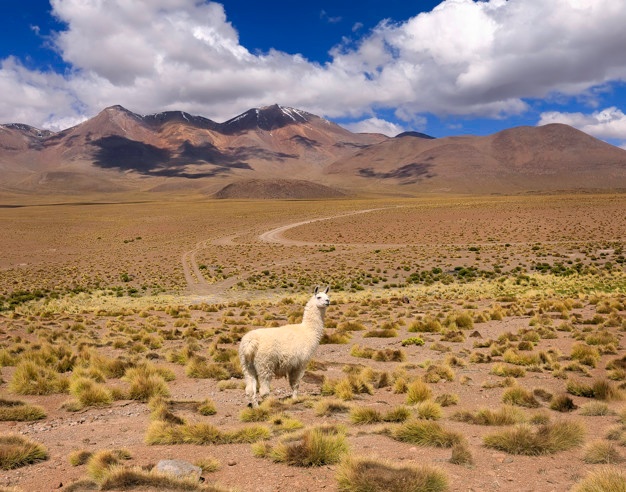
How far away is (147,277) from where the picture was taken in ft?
130

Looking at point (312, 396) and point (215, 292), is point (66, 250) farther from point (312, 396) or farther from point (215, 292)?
point (312, 396)

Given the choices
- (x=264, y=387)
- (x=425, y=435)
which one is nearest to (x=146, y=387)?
(x=264, y=387)

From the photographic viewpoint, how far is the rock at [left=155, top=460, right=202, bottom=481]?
18.2 feet

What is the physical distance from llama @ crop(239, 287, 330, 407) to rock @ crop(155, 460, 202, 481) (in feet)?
9.09

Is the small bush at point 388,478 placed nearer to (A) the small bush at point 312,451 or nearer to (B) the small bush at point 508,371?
(A) the small bush at point 312,451

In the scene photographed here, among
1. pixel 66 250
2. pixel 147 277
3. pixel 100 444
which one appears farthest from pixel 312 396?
pixel 66 250

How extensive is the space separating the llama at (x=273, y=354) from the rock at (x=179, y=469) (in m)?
2.77

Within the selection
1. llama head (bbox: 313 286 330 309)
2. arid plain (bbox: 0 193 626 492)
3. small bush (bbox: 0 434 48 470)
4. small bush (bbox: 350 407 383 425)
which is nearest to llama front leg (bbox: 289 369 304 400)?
arid plain (bbox: 0 193 626 492)

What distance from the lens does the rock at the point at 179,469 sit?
18.2 ft

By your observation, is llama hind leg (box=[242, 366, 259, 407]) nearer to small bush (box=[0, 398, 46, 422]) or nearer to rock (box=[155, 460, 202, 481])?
rock (box=[155, 460, 202, 481])

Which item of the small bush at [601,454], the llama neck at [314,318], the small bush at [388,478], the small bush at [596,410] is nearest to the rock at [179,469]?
the small bush at [388,478]

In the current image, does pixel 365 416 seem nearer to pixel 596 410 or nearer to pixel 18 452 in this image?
pixel 596 410

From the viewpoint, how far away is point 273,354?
28.8 ft

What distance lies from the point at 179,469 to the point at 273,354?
3323mm
